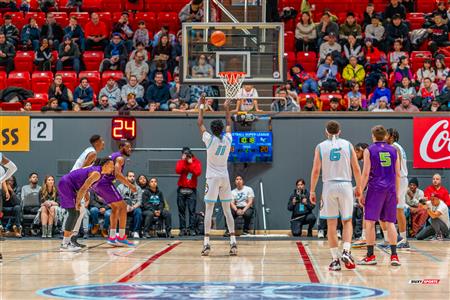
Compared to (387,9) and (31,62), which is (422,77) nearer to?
(387,9)

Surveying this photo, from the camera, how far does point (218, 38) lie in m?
20.0

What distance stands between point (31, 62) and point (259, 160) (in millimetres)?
7477

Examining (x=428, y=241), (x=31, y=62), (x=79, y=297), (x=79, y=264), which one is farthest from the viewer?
(x=31, y=62)

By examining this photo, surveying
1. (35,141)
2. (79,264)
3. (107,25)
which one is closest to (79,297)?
(79,264)

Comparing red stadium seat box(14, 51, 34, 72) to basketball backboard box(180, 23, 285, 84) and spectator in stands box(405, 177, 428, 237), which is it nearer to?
basketball backboard box(180, 23, 285, 84)

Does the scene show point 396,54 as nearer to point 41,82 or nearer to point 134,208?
point 134,208

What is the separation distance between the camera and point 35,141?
23.8 m

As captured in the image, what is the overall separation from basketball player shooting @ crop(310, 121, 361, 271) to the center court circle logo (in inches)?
71.4

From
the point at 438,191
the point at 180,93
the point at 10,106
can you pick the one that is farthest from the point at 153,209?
the point at 438,191

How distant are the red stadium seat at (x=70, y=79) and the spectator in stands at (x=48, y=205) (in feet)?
12.6

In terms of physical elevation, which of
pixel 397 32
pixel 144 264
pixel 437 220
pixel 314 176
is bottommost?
A: pixel 144 264

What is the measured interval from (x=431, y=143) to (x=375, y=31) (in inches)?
185

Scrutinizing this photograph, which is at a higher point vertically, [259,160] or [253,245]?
[259,160]

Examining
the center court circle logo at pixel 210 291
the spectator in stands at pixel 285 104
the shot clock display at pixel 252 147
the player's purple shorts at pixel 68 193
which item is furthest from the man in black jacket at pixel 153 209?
the center court circle logo at pixel 210 291
